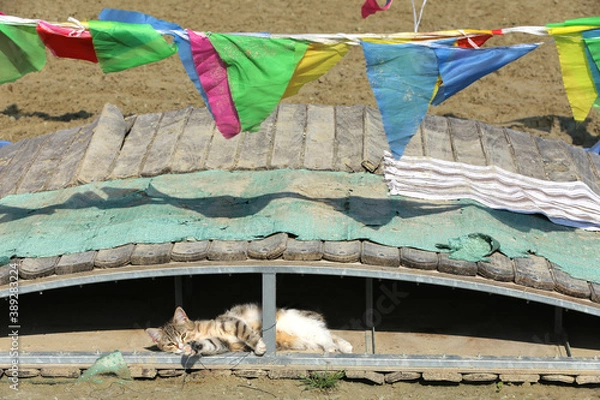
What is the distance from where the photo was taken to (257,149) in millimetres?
9812

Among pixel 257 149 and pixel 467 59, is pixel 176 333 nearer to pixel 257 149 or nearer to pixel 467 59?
pixel 257 149

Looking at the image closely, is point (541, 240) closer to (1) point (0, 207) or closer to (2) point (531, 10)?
(1) point (0, 207)

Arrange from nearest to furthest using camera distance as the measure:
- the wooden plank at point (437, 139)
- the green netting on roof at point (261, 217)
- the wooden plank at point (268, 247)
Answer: the wooden plank at point (268, 247), the green netting on roof at point (261, 217), the wooden plank at point (437, 139)

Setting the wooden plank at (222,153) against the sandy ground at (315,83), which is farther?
the sandy ground at (315,83)

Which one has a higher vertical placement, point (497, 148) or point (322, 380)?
point (497, 148)

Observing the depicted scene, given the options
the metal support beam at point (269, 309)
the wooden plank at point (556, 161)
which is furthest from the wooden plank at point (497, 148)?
the metal support beam at point (269, 309)

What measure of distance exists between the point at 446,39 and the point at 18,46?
141 inches

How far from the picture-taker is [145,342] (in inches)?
342

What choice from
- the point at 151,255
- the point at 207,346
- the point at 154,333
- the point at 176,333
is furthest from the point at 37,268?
the point at 207,346

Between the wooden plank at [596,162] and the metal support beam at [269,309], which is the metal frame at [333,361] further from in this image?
the wooden plank at [596,162]

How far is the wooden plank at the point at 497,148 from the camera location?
9781 mm

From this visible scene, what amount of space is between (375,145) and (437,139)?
2.40 feet

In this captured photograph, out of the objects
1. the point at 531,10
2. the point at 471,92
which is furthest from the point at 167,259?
the point at 531,10

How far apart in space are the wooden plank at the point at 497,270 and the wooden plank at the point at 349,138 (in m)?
1.94
